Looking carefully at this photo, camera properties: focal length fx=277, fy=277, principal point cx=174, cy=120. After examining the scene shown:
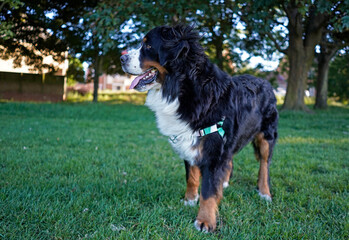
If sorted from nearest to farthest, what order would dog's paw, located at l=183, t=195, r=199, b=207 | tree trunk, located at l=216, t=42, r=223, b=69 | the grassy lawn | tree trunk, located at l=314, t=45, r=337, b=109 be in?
the grassy lawn < dog's paw, located at l=183, t=195, r=199, b=207 < tree trunk, located at l=314, t=45, r=337, b=109 < tree trunk, located at l=216, t=42, r=223, b=69

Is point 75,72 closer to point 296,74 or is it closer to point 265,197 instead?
point 296,74

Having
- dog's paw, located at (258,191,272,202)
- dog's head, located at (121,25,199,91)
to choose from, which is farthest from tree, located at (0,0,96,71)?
dog's paw, located at (258,191,272,202)

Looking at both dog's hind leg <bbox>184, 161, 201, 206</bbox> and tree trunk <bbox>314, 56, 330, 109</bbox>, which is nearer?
dog's hind leg <bbox>184, 161, 201, 206</bbox>

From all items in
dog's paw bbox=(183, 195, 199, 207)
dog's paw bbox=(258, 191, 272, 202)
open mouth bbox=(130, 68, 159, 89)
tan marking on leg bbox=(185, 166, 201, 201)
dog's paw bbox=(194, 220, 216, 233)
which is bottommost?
dog's paw bbox=(183, 195, 199, 207)

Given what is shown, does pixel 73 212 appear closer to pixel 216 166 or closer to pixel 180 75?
pixel 216 166

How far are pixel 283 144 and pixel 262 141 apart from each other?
3226mm

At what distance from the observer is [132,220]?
8.05ft

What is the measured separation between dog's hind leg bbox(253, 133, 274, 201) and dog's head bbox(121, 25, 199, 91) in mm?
1583

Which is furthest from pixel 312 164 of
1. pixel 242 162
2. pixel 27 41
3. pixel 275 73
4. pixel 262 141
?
pixel 27 41

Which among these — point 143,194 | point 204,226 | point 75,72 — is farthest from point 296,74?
point 75,72

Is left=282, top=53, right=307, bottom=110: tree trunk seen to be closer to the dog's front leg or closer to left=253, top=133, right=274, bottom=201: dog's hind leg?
left=253, top=133, right=274, bottom=201: dog's hind leg

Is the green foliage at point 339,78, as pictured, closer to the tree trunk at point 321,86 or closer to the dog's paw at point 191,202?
the tree trunk at point 321,86

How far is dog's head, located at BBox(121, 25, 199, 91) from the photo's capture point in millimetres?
2553

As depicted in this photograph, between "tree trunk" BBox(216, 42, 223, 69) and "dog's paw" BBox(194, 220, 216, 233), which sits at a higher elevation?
"tree trunk" BBox(216, 42, 223, 69)
